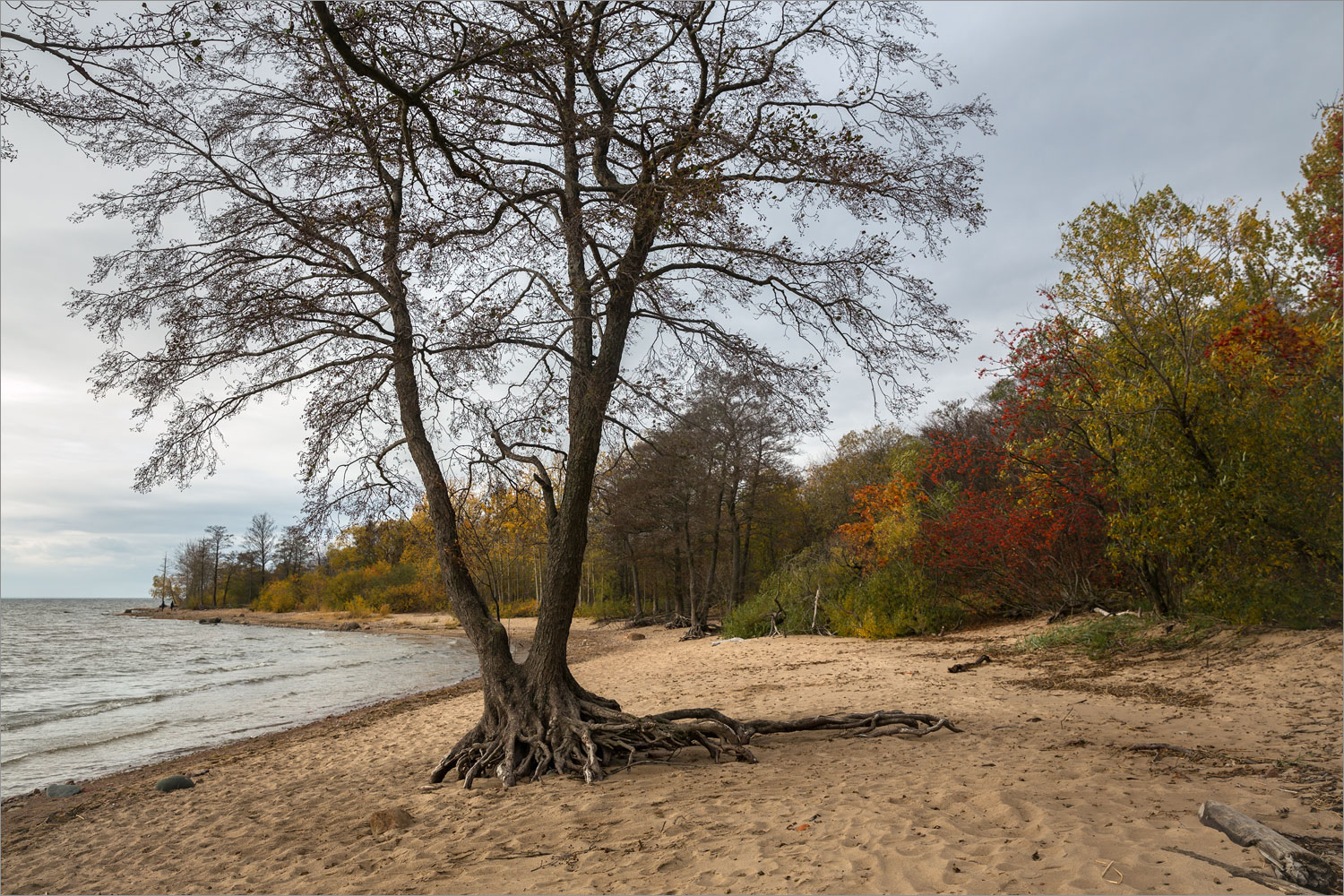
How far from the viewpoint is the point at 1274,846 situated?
3756 mm

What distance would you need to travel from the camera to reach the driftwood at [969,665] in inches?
454

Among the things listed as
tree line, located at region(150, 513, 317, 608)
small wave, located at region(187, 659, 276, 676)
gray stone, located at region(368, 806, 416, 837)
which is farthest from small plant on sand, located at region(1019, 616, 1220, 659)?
tree line, located at region(150, 513, 317, 608)

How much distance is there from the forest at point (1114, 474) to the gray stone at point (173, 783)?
9.91 ft

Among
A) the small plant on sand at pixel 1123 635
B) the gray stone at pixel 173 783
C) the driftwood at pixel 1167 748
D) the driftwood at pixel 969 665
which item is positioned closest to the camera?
the driftwood at pixel 1167 748

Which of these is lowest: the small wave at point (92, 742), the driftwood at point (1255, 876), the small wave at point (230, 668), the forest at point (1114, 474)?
the small wave at point (230, 668)

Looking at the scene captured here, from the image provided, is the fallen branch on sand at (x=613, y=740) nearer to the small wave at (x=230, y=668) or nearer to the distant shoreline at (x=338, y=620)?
the small wave at (x=230, y=668)

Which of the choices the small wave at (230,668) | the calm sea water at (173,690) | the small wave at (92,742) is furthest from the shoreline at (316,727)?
the small wave at (230,668)

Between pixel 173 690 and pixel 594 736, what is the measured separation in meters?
19.5

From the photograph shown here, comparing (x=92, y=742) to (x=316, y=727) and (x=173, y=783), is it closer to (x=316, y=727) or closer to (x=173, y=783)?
(x=316, y=727)

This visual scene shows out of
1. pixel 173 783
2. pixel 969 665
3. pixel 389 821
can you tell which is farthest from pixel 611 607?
pixel 389 821

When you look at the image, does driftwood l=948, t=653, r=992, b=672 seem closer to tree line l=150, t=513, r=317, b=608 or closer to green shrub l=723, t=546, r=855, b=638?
green shrub l=723, t=546, r=855, b=638

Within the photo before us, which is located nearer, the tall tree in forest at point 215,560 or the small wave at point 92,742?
the small wave at point 92,742

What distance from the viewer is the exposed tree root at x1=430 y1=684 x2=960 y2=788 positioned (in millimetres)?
6781

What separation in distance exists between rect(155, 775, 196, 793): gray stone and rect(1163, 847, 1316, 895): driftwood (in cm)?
1028
